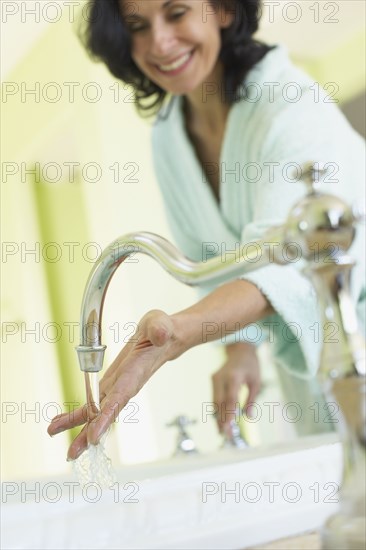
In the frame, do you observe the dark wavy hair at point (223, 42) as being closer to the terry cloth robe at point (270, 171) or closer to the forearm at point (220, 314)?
the terry cloth robe at point (270, 171)

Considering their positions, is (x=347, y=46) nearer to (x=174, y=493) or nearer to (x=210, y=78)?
(x=210, y=78)

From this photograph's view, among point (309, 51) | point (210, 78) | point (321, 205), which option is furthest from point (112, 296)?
point (321, 205)

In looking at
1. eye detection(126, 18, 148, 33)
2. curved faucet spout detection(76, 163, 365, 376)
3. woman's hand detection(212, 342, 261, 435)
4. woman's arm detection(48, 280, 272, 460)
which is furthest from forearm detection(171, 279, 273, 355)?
eye detection(126, 18, 148, 33)

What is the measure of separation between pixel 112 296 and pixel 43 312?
0.10 metres

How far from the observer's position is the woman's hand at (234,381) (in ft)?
3.19

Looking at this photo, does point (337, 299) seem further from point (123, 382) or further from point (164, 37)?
point (164, 37)

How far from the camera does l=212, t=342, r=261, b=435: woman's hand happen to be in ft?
3.19

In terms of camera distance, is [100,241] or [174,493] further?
[100,241]

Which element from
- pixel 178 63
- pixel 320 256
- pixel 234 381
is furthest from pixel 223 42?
pixel 320 256

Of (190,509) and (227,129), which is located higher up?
(227,129)

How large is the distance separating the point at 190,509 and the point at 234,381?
20.0 inches

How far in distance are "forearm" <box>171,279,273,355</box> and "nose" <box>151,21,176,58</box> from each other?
0.39 m

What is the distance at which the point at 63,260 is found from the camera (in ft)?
3.02

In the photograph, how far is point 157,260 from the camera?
12.6 inches
